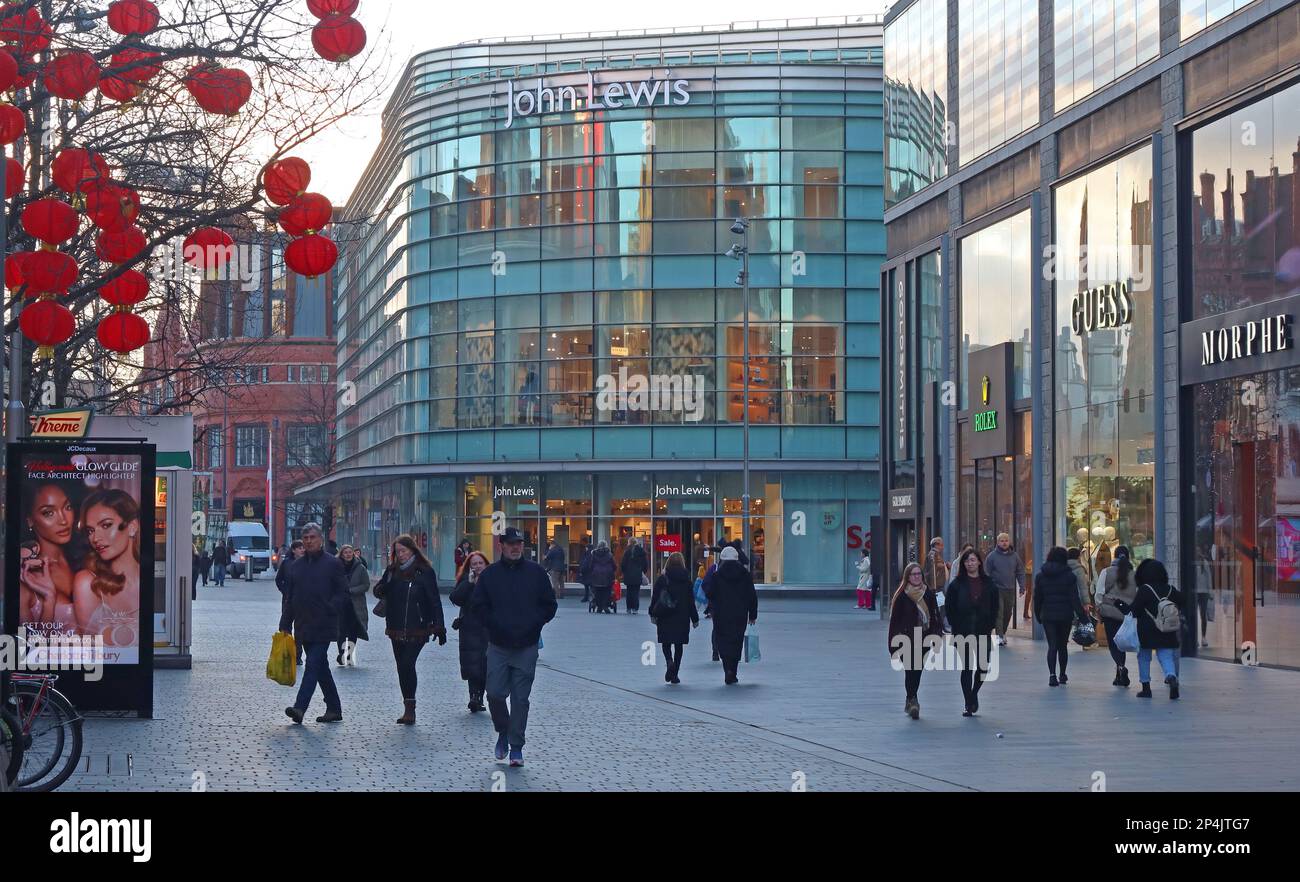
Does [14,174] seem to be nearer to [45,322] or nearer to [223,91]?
[45,322]

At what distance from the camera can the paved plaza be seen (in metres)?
12.7

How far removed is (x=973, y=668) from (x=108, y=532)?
8302mm

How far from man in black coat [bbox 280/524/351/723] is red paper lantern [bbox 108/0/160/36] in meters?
6.50

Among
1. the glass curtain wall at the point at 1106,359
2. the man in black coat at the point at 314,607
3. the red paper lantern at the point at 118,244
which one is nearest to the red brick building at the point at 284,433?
the glass curtain wall at the point at 1106,359

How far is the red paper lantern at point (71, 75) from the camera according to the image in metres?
10.7

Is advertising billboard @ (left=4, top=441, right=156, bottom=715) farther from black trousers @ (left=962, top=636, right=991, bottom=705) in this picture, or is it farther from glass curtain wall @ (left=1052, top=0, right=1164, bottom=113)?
glass curtain wall @ (left=1052, top=0, right=1164, bottom=113)

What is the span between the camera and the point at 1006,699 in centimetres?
1975

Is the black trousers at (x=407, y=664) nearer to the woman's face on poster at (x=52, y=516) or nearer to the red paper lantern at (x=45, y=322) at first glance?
the woman's face on poster at (x=52, y=516)

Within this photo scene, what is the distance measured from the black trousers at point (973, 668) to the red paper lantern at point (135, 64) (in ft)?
31.2

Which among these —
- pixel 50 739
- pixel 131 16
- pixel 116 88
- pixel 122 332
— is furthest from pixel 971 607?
pixel 131 16

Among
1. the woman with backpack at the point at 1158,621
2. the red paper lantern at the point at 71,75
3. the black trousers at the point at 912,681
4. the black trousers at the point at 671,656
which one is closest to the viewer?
the red paper lantern at the point at 71,75

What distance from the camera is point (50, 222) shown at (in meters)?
11.4

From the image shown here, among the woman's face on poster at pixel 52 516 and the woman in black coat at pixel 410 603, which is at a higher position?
the woman's face on poster at pixel 52 516
